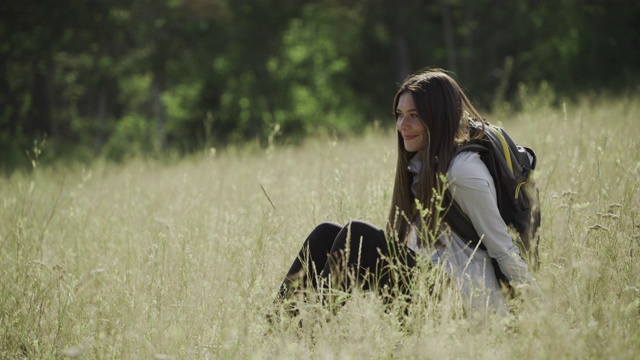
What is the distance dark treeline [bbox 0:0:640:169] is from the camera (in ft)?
49.6

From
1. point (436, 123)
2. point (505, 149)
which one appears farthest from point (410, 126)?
point (505, 149)

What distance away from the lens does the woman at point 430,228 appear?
279 centimetres

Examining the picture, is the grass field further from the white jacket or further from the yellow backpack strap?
the yellow backpack strap

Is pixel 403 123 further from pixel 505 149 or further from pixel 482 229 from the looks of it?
pixel 482 229

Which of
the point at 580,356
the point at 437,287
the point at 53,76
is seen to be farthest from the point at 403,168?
the point at 53,76

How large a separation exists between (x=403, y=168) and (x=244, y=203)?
7.19ft

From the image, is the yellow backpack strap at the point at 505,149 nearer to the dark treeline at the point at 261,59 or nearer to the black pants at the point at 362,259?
the black pants at the point at 362,259

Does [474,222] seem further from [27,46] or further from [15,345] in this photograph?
[27,46]

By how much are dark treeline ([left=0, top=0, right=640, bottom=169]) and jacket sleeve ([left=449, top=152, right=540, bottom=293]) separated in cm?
1143

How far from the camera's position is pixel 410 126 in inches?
124

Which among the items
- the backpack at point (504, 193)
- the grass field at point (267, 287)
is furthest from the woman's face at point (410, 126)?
the grass field at point (267, 287)

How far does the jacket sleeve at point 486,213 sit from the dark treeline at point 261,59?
11.4 metres

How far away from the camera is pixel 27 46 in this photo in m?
15.1

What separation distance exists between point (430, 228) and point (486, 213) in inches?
13.2
